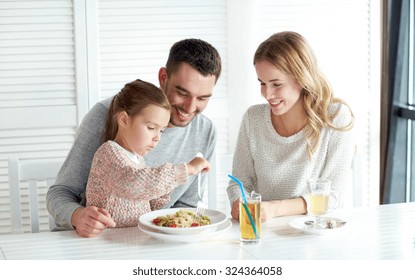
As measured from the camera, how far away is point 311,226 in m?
2.08

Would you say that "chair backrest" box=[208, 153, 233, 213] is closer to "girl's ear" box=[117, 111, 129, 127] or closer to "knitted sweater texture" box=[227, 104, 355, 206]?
"knitted sweater texture" box=[227, 104, 355, 206]

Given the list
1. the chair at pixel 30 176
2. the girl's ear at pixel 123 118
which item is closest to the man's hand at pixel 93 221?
the girl's ear at pixel 123 118

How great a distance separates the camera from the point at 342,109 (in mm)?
2465

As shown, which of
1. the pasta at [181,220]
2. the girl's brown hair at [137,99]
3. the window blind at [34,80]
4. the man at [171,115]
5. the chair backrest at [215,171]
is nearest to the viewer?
the pasta at [181,220]

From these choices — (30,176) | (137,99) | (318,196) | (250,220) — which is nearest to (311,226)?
(318,196)

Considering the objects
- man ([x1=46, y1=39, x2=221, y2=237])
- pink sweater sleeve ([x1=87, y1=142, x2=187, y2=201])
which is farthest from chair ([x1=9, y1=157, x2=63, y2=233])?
pink sweater sleeve ([x1=87, y1=142, x2=187, y2=201])

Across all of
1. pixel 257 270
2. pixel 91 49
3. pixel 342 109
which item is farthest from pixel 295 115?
pixel 91 49

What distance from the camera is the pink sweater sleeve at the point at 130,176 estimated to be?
2.03 metres

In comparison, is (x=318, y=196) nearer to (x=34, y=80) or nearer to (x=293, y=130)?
(x=293, y=130)

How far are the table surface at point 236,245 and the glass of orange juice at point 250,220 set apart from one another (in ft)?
0.07

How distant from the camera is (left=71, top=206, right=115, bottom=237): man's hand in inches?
79.2

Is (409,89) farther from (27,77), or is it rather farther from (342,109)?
(27,77)

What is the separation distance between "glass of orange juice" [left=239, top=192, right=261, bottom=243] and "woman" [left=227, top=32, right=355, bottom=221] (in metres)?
0.43

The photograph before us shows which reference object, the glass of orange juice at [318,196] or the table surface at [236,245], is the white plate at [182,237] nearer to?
the table surface at [236,245]
